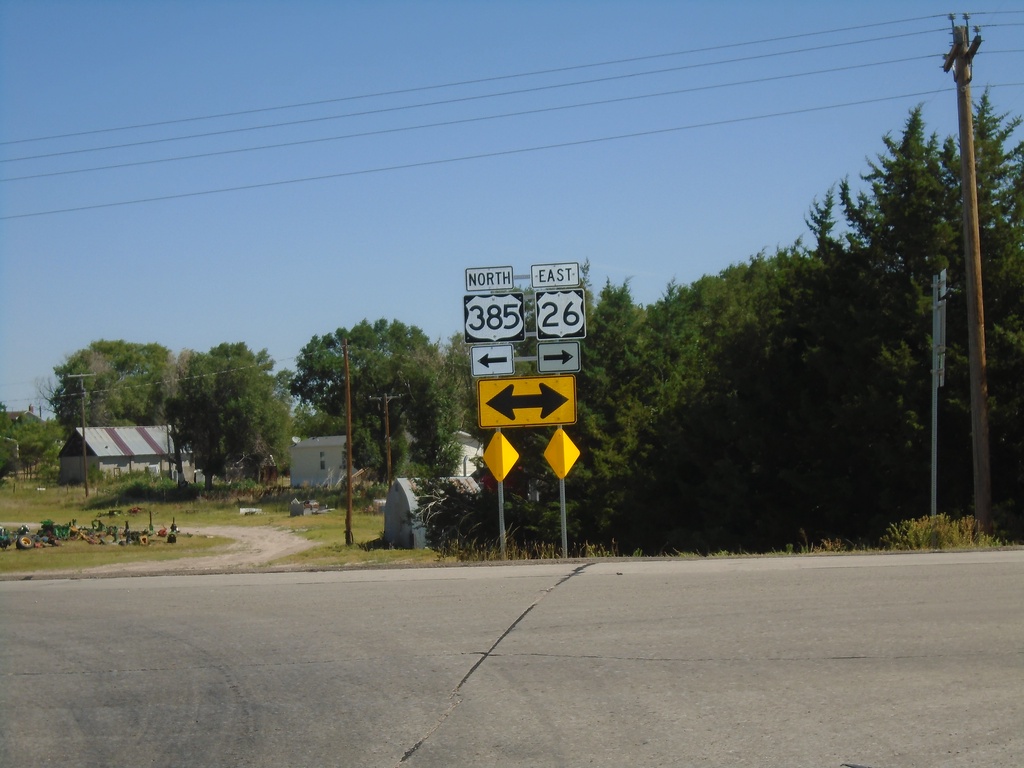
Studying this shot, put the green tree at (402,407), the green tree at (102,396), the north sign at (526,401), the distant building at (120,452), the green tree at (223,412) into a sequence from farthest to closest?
the green tree at (102,396) → the distant building at (120,452) → the green tree at (223,412) → the green tree at (402,407) → the north sign at (526,401)

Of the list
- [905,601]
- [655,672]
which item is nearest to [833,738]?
[655,672]

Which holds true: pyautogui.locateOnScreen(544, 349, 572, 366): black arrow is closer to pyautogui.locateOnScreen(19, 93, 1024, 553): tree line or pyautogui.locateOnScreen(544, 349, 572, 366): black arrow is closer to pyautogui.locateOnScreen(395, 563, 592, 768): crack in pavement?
pyautogui.locateOnScreen(395, 563, 592, 768): crack in pavement

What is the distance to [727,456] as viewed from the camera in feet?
102

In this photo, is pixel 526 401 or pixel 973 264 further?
pixel 973 264

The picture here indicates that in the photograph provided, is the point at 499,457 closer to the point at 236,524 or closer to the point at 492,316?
the point at 492,316

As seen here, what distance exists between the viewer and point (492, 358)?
16.0 m

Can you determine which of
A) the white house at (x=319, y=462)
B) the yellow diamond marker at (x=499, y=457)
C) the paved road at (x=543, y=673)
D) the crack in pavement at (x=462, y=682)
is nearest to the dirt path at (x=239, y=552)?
the yellow diamond marker at (x=499, y=457)

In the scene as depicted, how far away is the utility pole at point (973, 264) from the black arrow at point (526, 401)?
9091 millimetres

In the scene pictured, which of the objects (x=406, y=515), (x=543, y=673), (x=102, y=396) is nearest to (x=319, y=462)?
(x=102, y=396)

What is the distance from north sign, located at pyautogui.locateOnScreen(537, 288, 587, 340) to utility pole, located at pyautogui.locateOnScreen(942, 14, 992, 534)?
8.85 m

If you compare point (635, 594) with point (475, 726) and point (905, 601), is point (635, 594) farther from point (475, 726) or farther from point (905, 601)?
point (475, 726)

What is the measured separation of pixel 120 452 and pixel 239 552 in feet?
186

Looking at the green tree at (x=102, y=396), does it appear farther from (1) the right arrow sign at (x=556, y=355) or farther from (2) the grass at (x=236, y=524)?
(1) the right arrow sign at (x=556, y=355)

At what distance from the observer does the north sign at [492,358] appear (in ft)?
52.3
